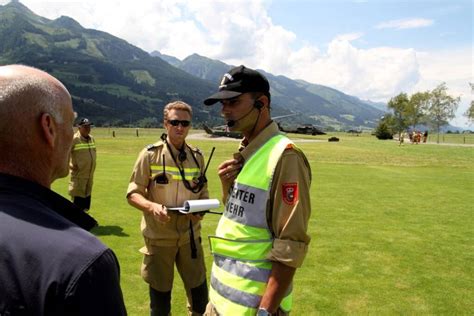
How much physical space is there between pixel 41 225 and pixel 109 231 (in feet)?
27.8

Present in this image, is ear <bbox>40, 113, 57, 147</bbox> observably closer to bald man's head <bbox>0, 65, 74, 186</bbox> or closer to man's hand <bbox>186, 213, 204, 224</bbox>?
bald man's head <bbox>0, 65, 74, 186</bbox>

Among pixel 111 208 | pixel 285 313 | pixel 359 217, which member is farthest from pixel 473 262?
pixel 111 208

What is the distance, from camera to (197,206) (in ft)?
12.7

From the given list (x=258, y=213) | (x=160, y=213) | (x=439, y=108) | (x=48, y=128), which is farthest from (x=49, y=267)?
(x=439, y=108)

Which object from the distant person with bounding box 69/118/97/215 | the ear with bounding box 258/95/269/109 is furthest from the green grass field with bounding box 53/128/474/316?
the ear with bounding box 258/95/269/109

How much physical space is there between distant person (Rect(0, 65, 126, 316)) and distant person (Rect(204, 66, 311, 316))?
1.35 meters

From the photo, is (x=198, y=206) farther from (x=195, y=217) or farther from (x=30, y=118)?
(x=30, y=118)

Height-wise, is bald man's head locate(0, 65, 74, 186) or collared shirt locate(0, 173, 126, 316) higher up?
bald man's head locate(0, 65, 74, 186)

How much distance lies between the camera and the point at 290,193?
8.84 ft

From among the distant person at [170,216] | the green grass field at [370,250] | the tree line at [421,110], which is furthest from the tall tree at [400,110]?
the distant person at [170,216]

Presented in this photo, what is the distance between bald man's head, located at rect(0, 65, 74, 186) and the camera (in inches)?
63.2

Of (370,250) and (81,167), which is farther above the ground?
(81,167)

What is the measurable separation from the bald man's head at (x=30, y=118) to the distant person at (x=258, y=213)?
1.45 m

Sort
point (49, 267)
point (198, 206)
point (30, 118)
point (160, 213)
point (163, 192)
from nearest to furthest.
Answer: point (49, 267) < point (30, 118) < point (198, 206) < point (160, 213) < point (163, 192)
